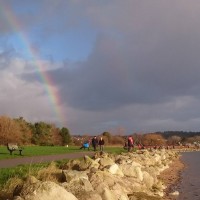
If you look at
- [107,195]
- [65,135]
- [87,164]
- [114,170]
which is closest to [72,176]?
[107,195]

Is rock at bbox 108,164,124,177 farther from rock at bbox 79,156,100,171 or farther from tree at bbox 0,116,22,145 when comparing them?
tree at bbox 0,116,22,145

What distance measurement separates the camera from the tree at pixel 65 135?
88412 mm

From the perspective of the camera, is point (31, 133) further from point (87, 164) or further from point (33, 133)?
point (87, 164)

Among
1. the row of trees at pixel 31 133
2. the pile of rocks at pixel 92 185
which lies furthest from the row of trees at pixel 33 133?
the pile of rocks at pixel 92 185

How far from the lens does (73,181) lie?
14531mm

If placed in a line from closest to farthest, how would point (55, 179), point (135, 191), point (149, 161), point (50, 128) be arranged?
point (55, 179) → point (135, 191) → point (149, 161) → point (50, 128)

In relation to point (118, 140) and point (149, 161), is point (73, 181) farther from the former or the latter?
point (118, 140)

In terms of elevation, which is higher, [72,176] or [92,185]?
[72,176]

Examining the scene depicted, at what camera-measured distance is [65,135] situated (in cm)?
8900

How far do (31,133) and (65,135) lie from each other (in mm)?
11847

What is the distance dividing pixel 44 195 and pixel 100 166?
370 inches

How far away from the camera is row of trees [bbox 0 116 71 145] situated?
228 ft

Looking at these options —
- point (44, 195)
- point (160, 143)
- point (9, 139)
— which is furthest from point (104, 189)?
point (160, 143)

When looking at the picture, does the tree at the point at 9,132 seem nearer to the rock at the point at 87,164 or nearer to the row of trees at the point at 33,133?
the row of trees at the point at 33,133
